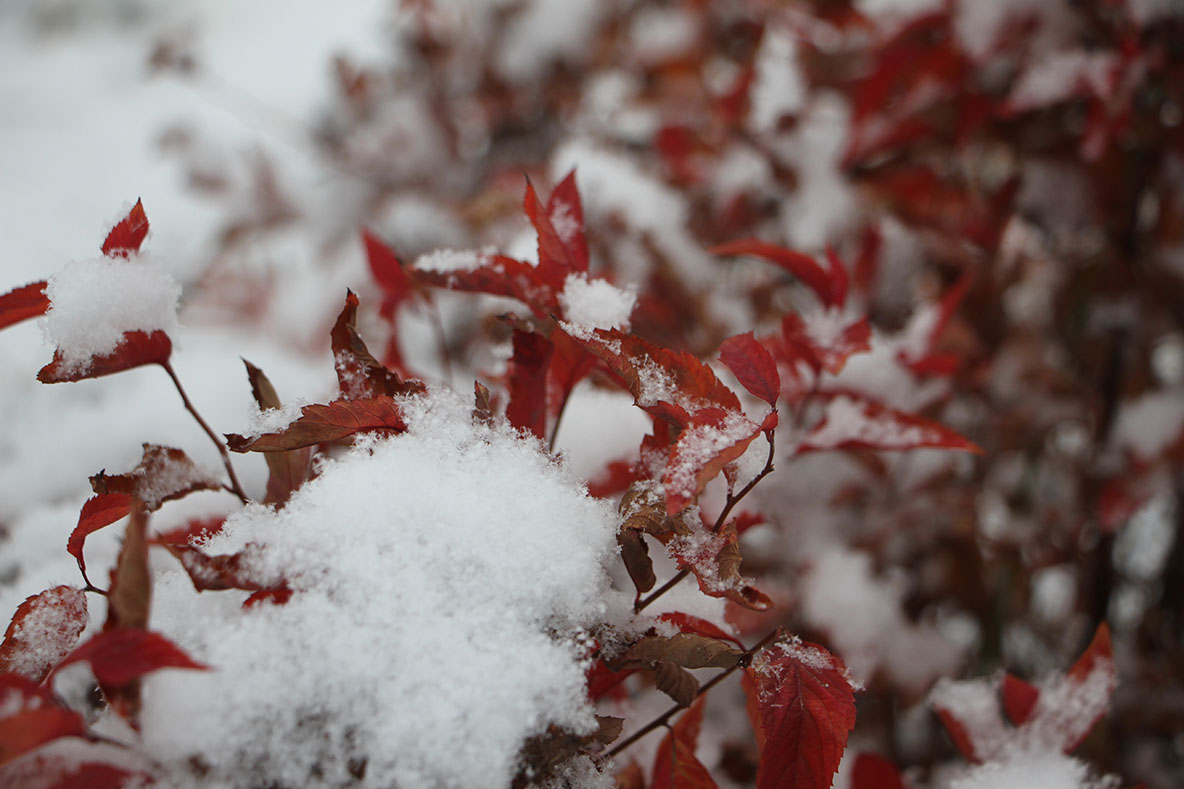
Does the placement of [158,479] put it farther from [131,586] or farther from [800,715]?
[800,715]

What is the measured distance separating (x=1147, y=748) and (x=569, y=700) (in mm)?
1350

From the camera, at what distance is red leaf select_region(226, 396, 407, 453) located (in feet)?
1.56

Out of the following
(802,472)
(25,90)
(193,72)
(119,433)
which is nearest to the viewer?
(119,433)

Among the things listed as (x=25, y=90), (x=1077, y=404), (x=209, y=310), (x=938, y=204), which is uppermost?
(x=25, y=90)

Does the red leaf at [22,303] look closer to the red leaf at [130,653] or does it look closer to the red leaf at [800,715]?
the red leaf at [130,653]

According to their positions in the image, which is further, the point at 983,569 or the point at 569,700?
the point at 983,569

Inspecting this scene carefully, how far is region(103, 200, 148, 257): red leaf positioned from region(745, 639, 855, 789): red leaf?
0.50m

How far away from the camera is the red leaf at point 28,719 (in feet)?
1.14

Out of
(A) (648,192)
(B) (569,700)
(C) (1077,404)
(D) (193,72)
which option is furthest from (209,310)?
(C) (1077,404)

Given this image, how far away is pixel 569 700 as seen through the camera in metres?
0.43

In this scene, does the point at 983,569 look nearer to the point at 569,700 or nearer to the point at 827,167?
the point at 827,167

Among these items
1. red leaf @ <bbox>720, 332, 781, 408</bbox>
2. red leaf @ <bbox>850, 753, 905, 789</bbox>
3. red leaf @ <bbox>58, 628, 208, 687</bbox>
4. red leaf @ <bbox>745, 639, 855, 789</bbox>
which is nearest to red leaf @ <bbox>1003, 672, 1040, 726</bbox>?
red leaf @ <bbox>850, 753, 905, 789</bbox>

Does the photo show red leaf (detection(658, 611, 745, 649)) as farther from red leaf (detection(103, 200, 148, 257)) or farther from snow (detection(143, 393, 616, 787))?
red leaf (detection(103, 200, 148, 257))

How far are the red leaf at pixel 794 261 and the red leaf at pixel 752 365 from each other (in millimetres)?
146
